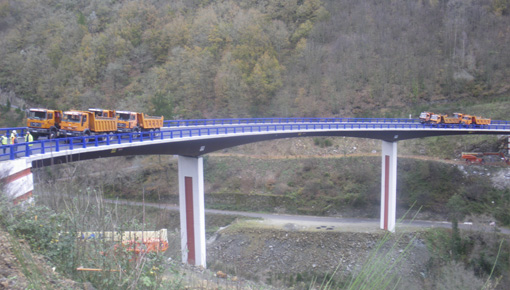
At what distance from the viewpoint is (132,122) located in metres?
21.1

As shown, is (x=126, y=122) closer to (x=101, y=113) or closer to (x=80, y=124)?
(x=101, y=113)

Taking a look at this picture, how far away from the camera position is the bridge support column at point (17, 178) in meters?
11.7

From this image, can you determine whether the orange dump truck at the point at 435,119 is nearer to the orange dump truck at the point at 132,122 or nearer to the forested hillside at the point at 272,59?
the forested hillside at the point at 272,59

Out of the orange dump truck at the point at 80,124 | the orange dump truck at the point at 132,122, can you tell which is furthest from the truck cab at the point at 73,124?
the orange dump truck at the point at 132,122

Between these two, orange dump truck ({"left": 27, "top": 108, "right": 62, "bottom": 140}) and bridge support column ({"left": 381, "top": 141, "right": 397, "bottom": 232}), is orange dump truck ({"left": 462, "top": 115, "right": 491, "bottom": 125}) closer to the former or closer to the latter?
bridge support column ({"left": 381, "top": 141, "right": 397, "bottom": 232})

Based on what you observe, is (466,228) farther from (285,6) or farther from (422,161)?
(285,6)

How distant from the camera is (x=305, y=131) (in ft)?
87.3

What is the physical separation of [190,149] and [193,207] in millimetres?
3326

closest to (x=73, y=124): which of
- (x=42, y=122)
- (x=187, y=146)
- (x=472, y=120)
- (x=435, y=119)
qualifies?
(x=42, y=122)

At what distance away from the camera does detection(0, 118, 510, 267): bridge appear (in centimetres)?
1280

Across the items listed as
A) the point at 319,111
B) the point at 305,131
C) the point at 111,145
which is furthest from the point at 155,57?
the point at 111,145

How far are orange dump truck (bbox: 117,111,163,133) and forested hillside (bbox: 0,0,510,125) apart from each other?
14832 mm

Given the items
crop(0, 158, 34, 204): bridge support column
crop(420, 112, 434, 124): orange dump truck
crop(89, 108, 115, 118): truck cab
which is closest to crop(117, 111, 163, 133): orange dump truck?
crop(89, 108, 115, 118): truck cab

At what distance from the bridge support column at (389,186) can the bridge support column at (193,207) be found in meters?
15.3
